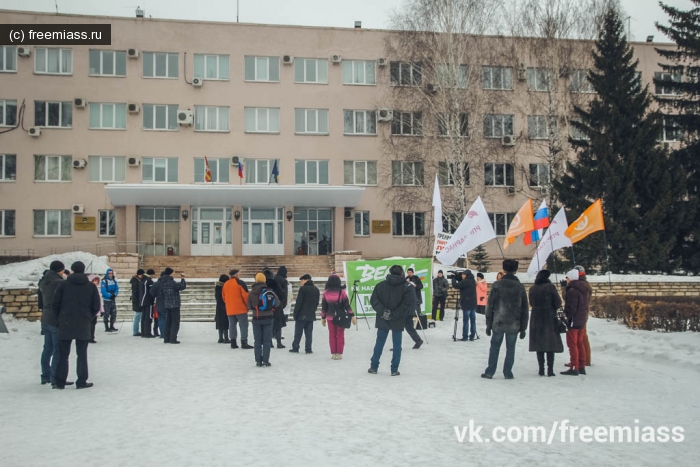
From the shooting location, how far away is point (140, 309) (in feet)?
56.9

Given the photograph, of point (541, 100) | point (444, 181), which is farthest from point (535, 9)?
point (444, 181)

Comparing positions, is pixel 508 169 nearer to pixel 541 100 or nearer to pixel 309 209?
pixel 541 100

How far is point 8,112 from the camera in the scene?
38531 millimetres

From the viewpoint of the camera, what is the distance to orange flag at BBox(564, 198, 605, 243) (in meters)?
17.9

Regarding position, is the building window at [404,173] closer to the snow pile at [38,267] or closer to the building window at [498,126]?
the building window at [498,126]

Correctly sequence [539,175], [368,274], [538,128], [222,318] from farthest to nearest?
[539,175] → [538,128] → [368,274] → [222,318]

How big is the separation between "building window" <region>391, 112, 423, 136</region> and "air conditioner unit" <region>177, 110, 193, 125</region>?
11781mm

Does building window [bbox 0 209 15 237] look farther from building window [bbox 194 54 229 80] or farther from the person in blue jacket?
the person in blue jacket

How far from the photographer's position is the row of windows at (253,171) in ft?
126

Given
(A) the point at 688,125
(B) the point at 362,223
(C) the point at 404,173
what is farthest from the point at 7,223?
(A) the point at 688,125

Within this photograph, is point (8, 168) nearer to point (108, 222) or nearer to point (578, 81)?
point (108, 222)

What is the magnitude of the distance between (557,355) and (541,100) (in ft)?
85.9

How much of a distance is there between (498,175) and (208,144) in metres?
17.3

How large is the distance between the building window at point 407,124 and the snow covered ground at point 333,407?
973 inches
